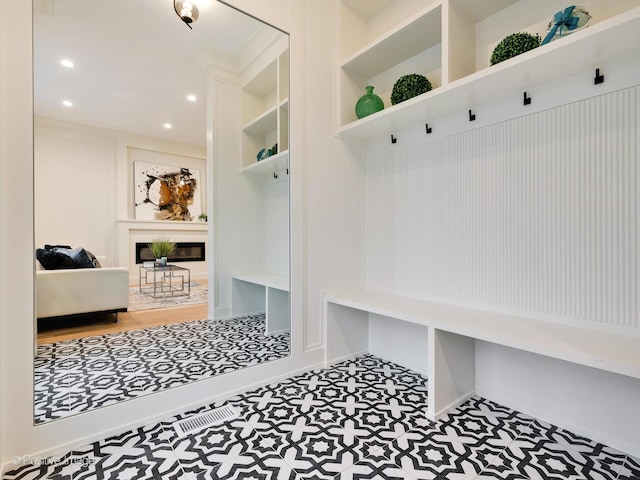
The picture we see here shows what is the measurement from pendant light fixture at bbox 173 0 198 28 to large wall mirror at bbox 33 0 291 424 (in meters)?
0.01

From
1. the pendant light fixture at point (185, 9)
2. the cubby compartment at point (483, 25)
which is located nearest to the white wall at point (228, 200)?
the pendant light fixture at point (185, 9)

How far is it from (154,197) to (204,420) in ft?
4.05

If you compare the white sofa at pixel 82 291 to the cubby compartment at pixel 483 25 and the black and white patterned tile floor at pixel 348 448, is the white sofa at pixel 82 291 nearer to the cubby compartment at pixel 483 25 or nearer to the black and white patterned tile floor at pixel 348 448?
the black and white patterned tile floor at pixel 348 448

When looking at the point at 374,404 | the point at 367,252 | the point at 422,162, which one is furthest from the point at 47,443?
the point at 422,162

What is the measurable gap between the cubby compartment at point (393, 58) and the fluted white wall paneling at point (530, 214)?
504 millimetres

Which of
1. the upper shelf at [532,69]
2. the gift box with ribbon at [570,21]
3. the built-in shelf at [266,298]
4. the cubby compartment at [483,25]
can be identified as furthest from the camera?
the built-in shelf at [266,298]

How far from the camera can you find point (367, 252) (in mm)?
2607

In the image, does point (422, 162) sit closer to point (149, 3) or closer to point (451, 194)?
point (451, 194)

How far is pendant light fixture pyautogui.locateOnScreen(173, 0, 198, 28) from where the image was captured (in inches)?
68.9

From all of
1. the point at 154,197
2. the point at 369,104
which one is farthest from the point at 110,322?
the point at 369,104

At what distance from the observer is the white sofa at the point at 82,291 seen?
1.47 meters

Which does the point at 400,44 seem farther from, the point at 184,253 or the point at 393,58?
the point at 184,253

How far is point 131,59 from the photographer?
1728mm

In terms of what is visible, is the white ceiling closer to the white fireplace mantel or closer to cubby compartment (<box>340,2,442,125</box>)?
the white fireplace mantel
